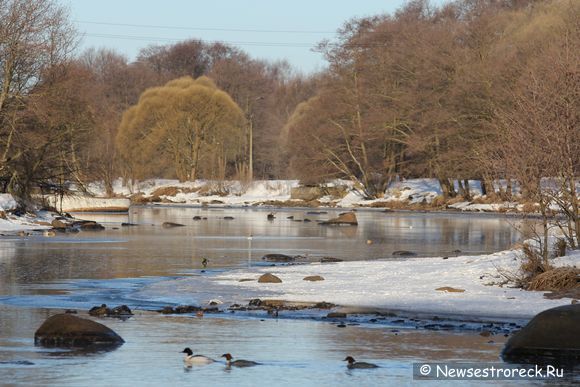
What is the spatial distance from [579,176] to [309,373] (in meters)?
12.5

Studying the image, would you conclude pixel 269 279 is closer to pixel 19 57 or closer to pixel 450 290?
pixel 450 290

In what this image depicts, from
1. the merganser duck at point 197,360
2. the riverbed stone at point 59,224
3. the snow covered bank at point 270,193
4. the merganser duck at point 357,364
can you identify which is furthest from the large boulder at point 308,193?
the merganser duck at point 357,364

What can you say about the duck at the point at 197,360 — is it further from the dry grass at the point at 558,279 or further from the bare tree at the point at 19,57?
the bare tree at the point at 19,57

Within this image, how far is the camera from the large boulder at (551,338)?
47.3ft

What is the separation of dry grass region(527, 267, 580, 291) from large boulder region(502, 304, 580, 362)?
5.67m

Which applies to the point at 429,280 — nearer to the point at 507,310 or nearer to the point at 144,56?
the point at 507,310

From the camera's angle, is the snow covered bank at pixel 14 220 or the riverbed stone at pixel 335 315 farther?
the snow covered bank at pixel 14 220

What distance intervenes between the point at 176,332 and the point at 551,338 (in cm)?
561

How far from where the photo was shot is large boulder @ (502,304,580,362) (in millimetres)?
14422

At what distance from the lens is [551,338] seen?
14.5m

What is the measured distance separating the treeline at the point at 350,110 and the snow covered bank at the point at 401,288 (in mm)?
2202

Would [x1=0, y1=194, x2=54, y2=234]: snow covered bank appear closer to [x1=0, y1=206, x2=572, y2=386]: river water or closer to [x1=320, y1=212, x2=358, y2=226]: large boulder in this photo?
[x1=0, y1=206, x2=572, y2=386]: river water

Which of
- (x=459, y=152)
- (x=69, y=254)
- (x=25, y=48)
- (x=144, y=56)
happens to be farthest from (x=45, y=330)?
(x=144, y=56)

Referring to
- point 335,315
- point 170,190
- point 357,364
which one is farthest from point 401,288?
point 170,190
